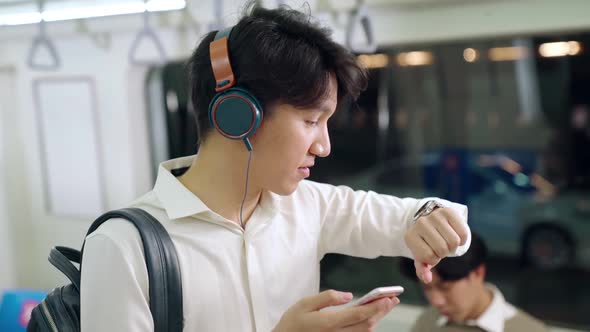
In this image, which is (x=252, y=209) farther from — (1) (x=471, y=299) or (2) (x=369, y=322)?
(1) (x=471, y=299)

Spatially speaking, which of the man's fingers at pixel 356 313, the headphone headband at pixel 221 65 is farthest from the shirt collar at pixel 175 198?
the man's fingers at pixel 356 313

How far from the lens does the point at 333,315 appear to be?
3.08 feet

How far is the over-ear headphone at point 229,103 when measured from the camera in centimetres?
106

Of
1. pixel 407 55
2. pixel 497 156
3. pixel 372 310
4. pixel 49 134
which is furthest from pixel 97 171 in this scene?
pixel 372 310

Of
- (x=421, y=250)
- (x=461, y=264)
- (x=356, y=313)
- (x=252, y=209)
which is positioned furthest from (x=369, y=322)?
(x=461, y=264)

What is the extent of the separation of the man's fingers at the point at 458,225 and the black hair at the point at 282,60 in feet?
1.05

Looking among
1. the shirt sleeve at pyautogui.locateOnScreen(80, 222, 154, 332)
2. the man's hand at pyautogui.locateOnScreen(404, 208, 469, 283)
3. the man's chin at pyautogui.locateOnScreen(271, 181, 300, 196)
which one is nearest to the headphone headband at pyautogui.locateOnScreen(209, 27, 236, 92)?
the man's chin at pyautogui.locateOnScreen(271, 181, 300, 196)

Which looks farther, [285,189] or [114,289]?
[285,189]

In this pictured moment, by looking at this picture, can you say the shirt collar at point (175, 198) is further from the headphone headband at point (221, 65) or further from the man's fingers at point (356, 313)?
the man's fingers at point (356, 313)

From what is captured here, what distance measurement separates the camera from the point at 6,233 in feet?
13.9

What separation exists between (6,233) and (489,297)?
348 centimetres

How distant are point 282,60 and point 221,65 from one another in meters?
0.11

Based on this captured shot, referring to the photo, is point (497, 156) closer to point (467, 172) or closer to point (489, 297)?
point (467, 172)

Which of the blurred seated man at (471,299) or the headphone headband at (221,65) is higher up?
the headphone headband at (221,65)
